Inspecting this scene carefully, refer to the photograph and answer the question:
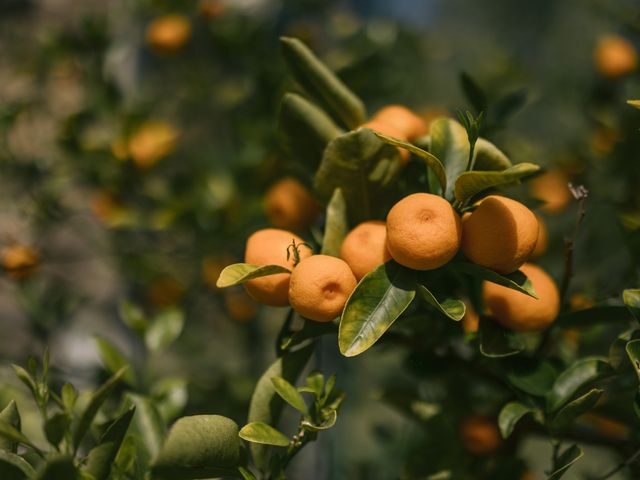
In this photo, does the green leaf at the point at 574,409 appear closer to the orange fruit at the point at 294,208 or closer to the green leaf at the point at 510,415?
the green leaf at the point at 510,415

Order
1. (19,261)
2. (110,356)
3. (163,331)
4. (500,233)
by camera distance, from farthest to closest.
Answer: (19,261)
(163,331)
(110,356)
(500,233)

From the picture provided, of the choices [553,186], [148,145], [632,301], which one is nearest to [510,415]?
[632,301]

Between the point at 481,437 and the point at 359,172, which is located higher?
the point at 359,172

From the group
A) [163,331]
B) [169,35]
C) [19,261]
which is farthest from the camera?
[169,35]

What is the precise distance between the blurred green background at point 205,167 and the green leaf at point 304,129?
0.21 meters

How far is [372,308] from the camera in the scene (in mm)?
611

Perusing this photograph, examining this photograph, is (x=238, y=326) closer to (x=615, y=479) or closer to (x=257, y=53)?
(x=257, y=53)

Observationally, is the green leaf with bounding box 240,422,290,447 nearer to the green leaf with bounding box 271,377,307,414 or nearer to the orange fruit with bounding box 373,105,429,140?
the green leaf with bounding box 271,377,307,414

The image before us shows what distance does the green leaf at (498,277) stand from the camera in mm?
584

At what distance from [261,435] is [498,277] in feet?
0.92

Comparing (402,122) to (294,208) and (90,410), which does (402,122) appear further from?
(90,410)

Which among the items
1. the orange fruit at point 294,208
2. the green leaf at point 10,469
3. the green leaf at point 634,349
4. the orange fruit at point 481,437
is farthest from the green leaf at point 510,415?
the green leaf at point 10,469

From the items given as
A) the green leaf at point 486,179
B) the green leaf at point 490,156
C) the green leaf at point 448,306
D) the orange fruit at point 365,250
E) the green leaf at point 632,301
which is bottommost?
the green leaf at point 632,301

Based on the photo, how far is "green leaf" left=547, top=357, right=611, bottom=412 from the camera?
2.25ft
